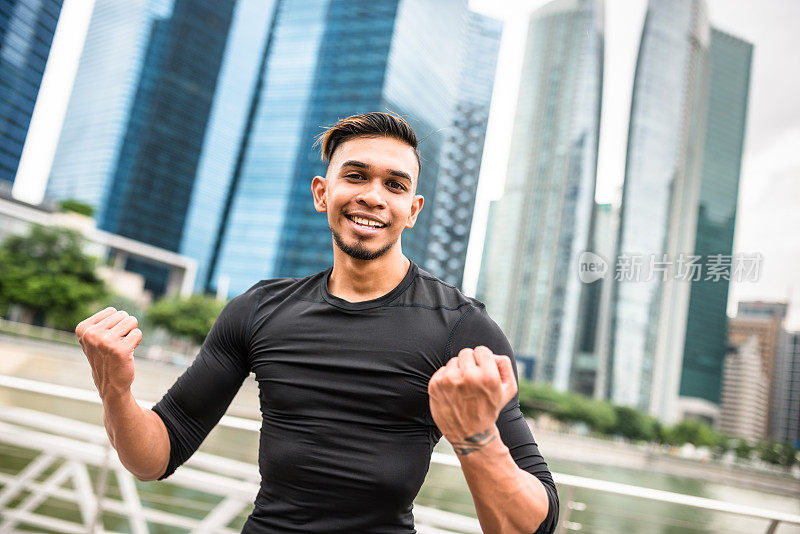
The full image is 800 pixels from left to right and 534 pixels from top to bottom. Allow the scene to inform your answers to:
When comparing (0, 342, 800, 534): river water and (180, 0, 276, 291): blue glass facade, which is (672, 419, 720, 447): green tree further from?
(180, 0, 276, 291): blue glass facade

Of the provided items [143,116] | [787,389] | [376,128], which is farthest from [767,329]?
[143,116]

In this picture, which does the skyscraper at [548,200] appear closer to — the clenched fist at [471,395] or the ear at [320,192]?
the ear at [320,192]

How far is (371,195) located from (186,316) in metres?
35.3

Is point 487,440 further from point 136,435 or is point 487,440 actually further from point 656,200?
point 656,200

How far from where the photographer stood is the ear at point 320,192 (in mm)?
1064

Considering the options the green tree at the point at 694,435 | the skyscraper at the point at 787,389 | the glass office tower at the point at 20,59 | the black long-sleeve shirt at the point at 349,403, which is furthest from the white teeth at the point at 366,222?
the green tree at the point at 694,435

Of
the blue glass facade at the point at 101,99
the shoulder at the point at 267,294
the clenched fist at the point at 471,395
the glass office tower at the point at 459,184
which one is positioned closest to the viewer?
the clenched fist at the point at 471,395

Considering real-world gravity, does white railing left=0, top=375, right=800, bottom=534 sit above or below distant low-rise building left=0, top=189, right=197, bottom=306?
below

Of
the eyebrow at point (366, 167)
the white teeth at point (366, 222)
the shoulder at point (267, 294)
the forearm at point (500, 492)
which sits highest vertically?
the eyebrow at point (366, 167)

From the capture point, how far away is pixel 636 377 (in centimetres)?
5309

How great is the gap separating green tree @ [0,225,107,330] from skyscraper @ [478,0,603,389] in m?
40.5

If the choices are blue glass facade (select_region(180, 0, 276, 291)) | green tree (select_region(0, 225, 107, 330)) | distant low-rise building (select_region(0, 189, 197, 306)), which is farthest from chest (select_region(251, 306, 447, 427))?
blue glass facade (select_region(180, 0, 276, 291))

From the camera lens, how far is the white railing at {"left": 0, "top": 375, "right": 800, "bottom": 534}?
198cm

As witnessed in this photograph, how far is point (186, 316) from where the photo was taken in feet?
110
